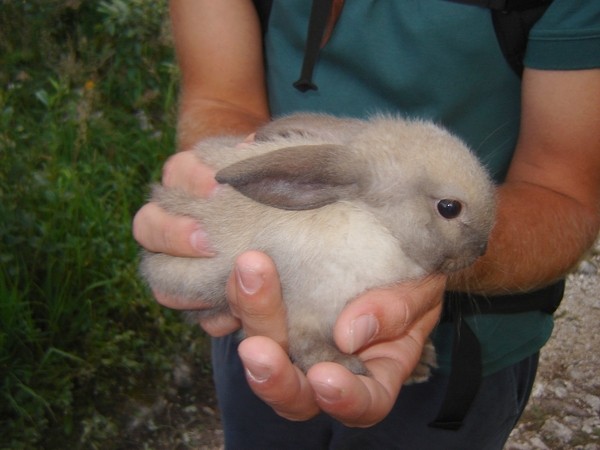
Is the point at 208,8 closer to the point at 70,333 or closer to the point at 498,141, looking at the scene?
the point at 498,141

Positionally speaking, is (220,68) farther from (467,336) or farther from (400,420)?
(400,420)

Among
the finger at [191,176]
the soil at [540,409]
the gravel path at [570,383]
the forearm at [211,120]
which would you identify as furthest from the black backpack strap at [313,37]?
the gravel path at [570,383]

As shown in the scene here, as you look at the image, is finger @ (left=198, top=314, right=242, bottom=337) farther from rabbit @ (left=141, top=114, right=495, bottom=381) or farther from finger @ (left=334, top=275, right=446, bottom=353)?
finger @ (left=334, top=275, right=446, bottom=353)

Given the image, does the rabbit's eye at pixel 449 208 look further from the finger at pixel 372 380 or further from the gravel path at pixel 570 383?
the gravel path at pixel 570 383

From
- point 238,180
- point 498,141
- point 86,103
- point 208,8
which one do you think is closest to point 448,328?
point 498,141

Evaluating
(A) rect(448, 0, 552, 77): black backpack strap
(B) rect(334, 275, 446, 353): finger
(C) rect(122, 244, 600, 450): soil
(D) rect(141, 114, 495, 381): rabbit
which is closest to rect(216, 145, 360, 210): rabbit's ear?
(D) rect(141, 114, 495, 381): rabbit

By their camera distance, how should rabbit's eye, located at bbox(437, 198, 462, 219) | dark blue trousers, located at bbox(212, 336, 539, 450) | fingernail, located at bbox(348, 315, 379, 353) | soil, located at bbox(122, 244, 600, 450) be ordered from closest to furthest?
fingernail, located at bbox(348, 315, 379, 353) < rabbit's eye, located at bbox(437, 198, 462, 219) < dark blue trousers, located at bbox(212, 336, 539, 450) < soil, located at bbox(122, 244, 600, 450)
